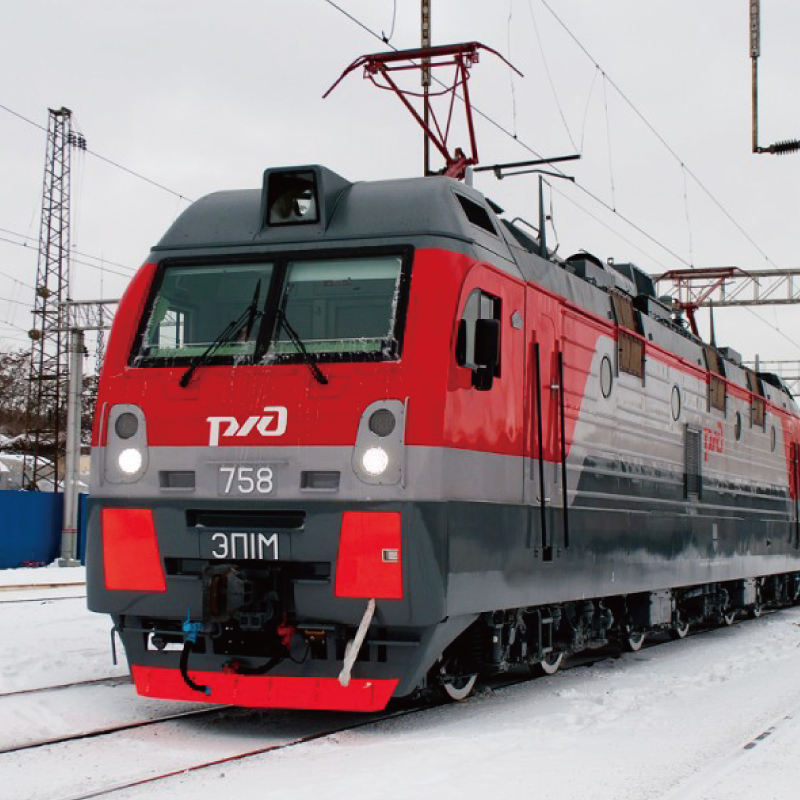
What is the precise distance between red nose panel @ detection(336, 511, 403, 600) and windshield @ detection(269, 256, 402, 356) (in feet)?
3.58

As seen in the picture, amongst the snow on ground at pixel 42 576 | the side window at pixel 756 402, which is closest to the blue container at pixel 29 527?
the snow on ground at pixel 42 576

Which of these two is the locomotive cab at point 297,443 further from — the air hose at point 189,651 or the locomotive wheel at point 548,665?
the locomotive wheel at point 548,665

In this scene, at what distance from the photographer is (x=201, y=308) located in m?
8.34

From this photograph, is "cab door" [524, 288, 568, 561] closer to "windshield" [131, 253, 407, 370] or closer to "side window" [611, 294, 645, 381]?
"windshield" [131, 253, 407, 370]

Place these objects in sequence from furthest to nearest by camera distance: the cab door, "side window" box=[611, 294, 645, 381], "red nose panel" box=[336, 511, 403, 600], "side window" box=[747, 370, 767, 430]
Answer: "side window" box=[747, 370, 767, 430] → "side window" box=[611, 294, 645, 381] → the cab door → "red nose panel" box=[336, 511, 403, 600]

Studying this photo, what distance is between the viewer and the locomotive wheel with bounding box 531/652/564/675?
10320mm

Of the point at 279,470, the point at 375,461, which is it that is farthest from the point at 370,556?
the point at 279,470

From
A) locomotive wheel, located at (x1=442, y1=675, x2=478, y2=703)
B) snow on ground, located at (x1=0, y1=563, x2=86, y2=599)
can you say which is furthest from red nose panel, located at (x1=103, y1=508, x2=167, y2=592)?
snow on ground, located at (x1=0, y1=563, x2=86, y2=599)

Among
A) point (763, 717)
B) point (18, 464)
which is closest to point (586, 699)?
point (763, 717)

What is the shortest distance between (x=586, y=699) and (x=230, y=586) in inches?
123

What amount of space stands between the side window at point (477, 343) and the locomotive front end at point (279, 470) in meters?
0.20

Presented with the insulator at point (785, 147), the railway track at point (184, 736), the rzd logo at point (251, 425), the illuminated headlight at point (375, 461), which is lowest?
the railway track at point (184, 736)

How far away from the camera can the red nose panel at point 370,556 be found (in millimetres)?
7316

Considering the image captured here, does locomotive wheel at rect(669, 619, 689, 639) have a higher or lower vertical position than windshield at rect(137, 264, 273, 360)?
lower
